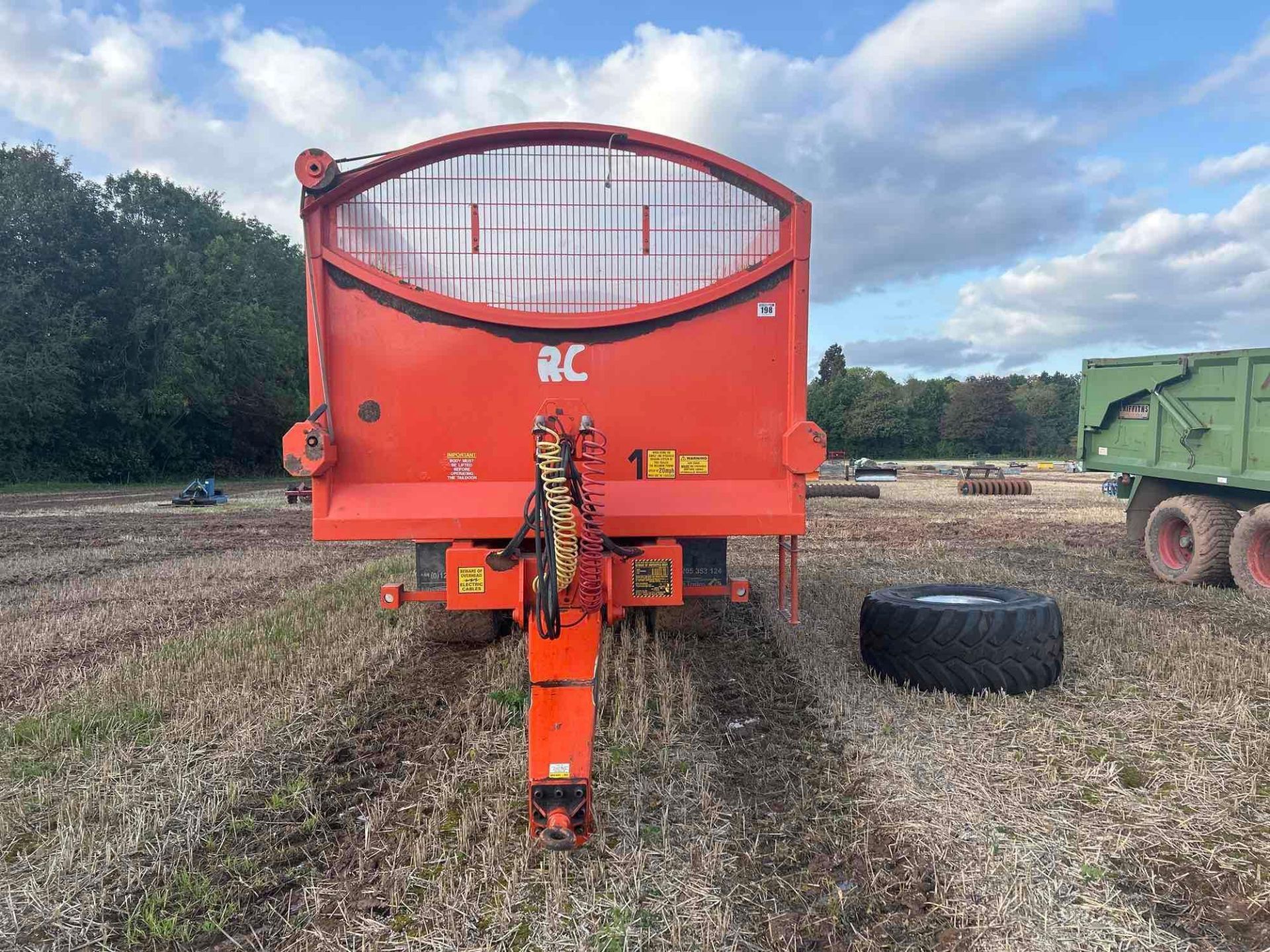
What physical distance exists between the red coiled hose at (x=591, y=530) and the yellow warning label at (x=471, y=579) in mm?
677

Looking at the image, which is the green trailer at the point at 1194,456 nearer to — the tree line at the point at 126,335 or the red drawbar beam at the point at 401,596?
the red drawbar beam at the point at 401,596


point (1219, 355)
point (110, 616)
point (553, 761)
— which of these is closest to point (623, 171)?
point (553, 761)

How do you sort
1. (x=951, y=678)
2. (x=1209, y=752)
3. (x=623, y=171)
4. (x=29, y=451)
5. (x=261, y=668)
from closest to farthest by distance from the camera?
1. (x=1209, y=752)
2. (x=623, y=171)
3. (x=951, y=678)
4. (x=261, y=668)
5. (x=29, y=451)

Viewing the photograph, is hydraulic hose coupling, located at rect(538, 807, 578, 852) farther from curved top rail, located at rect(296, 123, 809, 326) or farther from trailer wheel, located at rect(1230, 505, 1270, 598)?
trailer wheel, located at rect(1230, 505, 1270, 598)

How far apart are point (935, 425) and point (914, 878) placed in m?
74.5

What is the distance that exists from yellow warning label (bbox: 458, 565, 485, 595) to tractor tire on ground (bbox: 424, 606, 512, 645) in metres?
1.49

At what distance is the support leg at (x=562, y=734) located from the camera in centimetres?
274

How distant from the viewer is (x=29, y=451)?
83.8 feet

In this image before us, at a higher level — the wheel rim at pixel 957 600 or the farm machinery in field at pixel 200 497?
the wheel rim at pixel 957 600

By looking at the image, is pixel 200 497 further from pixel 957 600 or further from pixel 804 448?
pixel 804 448

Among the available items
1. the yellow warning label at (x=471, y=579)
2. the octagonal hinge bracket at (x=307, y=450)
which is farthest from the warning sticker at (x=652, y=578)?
the octagonal hinge bracket at (x=307, y=450)

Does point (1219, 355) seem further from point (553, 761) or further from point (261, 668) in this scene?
point (261, 668)

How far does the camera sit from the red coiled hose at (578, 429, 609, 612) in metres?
3.12

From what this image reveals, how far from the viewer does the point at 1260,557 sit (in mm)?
7348
